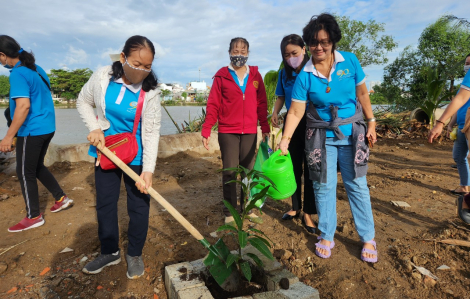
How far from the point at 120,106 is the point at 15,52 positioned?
1831 millimetres

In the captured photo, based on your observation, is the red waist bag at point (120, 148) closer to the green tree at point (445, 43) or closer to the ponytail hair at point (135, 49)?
the ponytail hair at point (135, 49)

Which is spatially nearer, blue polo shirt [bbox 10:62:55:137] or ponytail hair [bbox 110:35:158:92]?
ponytail hair [bbox 110:35:158:92]

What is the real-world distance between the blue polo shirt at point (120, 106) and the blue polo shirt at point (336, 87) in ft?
3.95

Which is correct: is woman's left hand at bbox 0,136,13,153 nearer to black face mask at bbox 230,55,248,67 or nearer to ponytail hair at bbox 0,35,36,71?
ponytail hair at bbox 0,35,36,71

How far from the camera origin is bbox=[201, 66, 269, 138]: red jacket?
9.85 ft

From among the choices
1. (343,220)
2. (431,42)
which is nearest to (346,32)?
(431,42)

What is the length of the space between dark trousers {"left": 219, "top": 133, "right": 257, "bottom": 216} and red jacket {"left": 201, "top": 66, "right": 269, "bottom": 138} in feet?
0.26

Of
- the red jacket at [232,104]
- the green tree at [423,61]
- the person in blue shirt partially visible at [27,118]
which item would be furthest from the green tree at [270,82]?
the green tree at [423,61]

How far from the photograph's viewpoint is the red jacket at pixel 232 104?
3002 millimetres

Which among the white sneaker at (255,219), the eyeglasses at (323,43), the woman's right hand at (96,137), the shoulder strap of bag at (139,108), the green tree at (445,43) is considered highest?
the green tree at (445,43)

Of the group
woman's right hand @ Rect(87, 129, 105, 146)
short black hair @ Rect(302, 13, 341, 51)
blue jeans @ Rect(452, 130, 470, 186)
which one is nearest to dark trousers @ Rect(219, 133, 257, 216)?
short black hair @ Rect(302, 13, 341, 51)

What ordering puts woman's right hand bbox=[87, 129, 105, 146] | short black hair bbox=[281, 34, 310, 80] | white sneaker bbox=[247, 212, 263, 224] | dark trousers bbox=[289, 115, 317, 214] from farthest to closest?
dark trousers bbox=[289, 115, 317, 214], short black hair bbox=[281, 34, 310, 80], white sneaker bbox=[247, 212, 263, 224], woman's right hand bbox=[87, 129, 105, 146]

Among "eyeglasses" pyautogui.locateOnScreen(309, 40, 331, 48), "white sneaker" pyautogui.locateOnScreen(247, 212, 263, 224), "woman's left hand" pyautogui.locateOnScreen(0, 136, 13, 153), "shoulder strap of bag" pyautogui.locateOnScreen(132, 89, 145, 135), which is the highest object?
"eyeglasses" pyautogui.locateOnScreen(309, 40, 331, 48)

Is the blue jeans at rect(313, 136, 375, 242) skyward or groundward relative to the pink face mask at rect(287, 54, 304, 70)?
groundward
